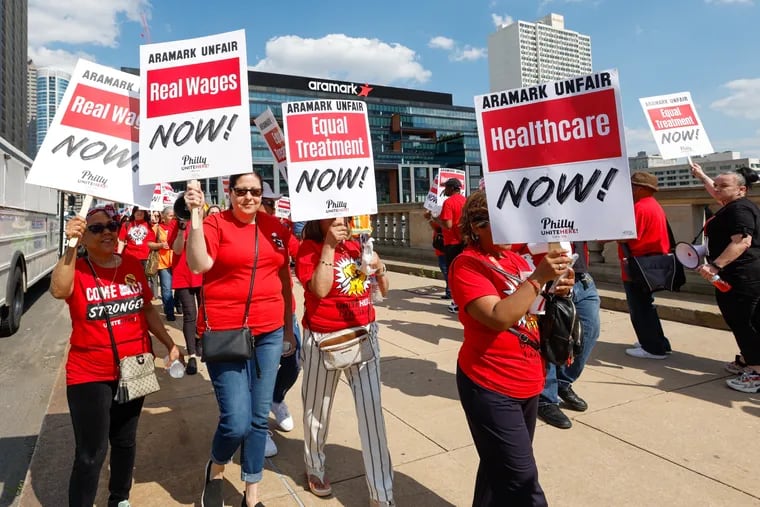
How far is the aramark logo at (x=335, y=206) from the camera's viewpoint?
3041mm

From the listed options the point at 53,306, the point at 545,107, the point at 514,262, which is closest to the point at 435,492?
the point at 514,262

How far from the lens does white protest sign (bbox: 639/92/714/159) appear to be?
17.3 ft

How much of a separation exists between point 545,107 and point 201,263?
6.18 ft

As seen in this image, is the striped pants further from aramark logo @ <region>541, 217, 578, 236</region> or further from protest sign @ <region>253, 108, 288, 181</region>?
protest sign @ <region>253, 108, 288, 181</region>

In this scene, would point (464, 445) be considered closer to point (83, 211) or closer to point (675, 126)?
point (83, 211)

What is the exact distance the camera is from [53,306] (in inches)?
434

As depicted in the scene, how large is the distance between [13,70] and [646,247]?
140755 mm

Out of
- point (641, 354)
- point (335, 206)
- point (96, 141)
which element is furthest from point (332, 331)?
point (641, 354)

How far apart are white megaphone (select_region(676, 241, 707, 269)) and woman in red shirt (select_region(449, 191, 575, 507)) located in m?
3.22

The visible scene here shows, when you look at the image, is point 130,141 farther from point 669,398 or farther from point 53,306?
point 53,306

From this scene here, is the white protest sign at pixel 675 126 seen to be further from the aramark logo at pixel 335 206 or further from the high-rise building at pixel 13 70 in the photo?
the high-rise building at pixel 13 70

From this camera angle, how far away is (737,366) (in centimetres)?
486

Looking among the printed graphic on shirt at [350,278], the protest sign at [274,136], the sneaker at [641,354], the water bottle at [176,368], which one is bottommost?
the sneaker at [641,354]

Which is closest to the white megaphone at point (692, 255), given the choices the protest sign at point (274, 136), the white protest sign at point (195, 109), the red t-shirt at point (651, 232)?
the red t-shirt at point (651, 232)
